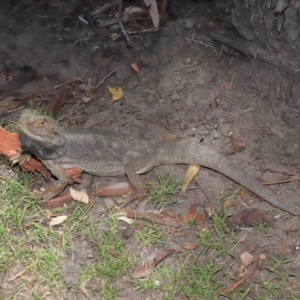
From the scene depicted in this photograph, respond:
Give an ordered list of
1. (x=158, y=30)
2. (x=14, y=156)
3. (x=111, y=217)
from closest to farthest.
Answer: (x=111, y=217) → (x=14, y=156) → (x=158, y=30)

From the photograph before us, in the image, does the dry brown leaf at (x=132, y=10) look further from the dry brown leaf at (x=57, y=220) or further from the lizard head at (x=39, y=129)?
the dry brown leaf at (x=57, y=220)

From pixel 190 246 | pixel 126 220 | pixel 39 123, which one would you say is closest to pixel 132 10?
pixel 39 123

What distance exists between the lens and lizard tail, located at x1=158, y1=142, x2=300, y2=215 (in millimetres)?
5195

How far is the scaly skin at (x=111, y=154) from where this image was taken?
17.6 feet

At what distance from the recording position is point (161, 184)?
5.49 m

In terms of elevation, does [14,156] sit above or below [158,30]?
below

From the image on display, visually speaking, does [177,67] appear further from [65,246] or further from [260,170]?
[65,246]

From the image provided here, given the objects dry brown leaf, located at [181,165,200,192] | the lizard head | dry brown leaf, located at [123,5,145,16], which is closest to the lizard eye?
the lizard head

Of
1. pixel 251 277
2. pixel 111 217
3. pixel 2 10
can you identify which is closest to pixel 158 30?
pixel 2 10

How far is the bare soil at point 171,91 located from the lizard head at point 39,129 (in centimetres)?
68

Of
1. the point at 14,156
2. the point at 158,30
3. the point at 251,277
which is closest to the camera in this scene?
the point at 251,277

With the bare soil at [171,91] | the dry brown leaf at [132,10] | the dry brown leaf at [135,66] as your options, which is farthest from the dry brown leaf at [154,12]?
the dry brown leaf at [135,66]

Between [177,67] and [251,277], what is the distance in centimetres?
255

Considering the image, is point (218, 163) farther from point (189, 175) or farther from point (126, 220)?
point (126, 220)
